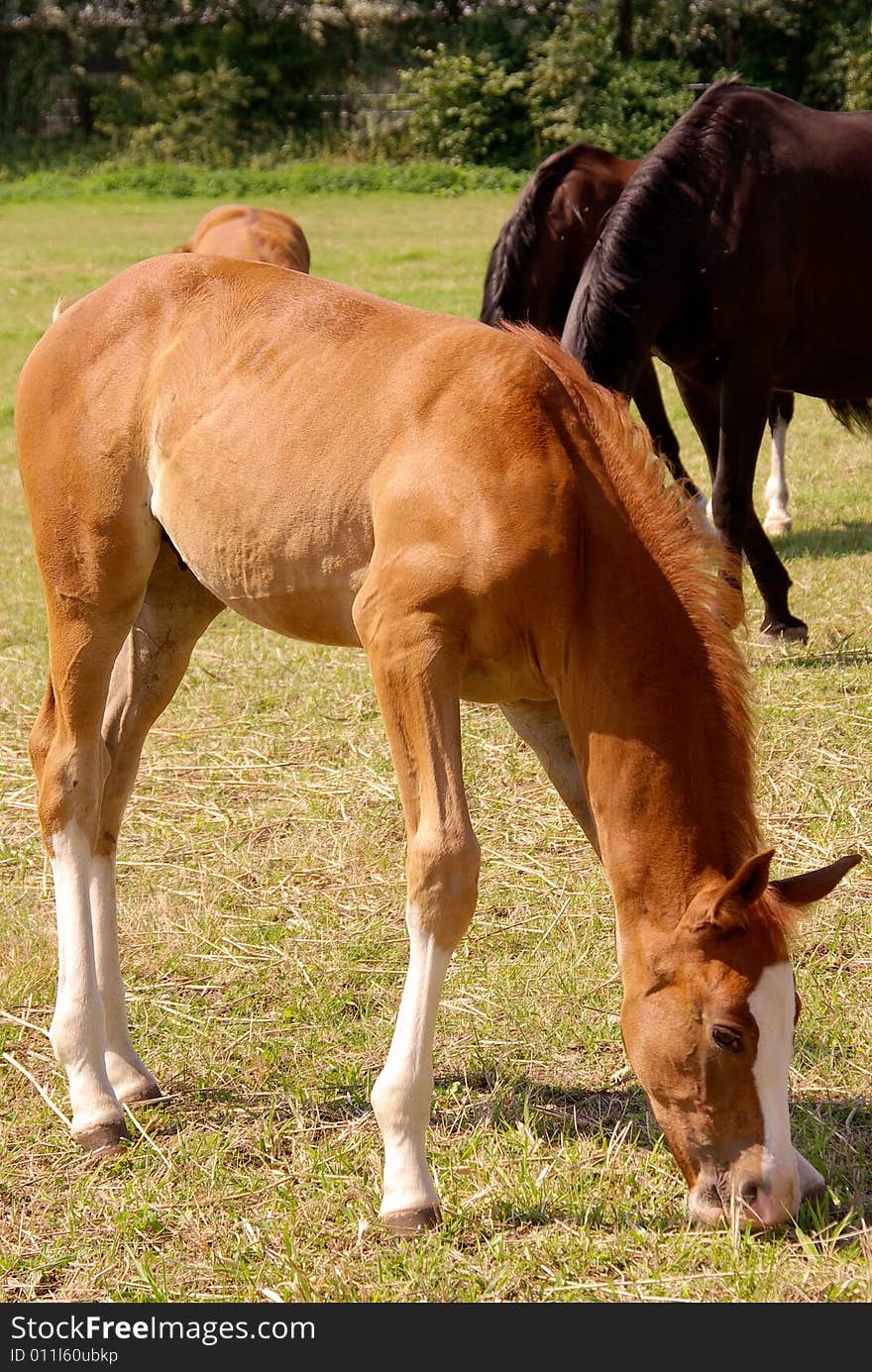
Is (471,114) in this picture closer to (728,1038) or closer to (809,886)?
(809,886)

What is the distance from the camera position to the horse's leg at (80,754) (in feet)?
10.0

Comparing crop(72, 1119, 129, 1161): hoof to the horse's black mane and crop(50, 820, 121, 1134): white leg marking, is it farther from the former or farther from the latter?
the horse's black mane

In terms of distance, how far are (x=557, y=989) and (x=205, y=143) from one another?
26.2 meters

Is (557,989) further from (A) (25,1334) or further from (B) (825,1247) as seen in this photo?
(A) (25,1334)

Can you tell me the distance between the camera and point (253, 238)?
8.83 meters

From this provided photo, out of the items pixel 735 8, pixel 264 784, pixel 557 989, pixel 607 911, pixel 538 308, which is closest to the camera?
pixel 557 989

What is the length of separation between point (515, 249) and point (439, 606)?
16.5 feet

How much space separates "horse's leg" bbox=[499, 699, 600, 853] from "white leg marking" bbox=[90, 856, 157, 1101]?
1.04m

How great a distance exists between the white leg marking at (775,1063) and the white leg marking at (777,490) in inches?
222

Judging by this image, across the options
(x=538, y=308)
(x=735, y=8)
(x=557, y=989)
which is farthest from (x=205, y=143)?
(x=557, y=989)

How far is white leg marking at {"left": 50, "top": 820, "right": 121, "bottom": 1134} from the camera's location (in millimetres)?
3041

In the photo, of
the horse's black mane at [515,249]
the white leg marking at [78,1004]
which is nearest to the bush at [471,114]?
the horse's black mane at [515,249]

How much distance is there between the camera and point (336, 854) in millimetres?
4434

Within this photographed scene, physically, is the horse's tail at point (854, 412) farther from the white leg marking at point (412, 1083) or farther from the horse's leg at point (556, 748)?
the white leg marking at point (412, 1083)
